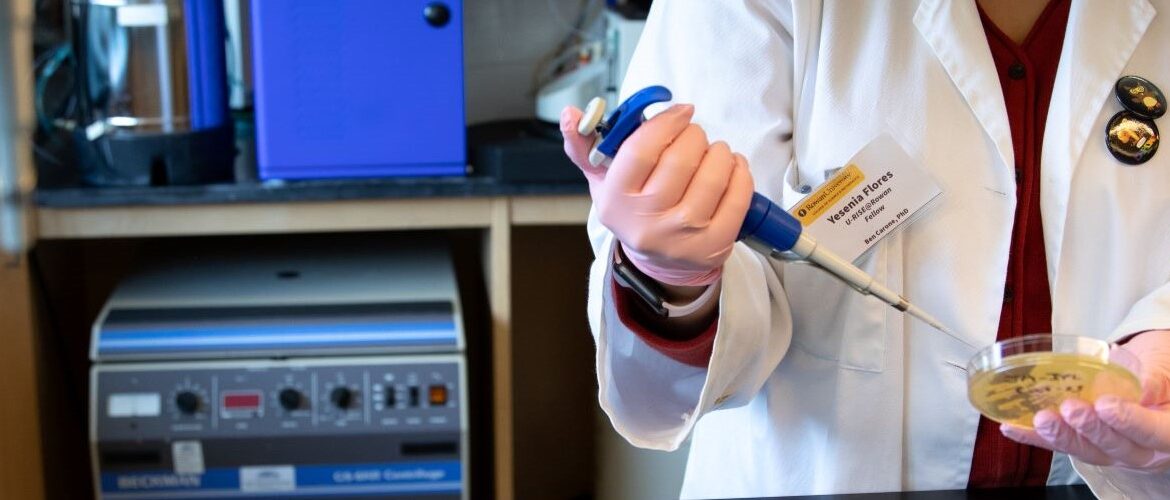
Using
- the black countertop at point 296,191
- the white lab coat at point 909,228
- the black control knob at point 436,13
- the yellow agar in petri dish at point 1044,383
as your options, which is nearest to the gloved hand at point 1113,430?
the yellow agar in petri dish at point 1044,383

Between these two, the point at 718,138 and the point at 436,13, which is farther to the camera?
the point at 436,13

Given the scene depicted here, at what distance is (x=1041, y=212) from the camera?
104 centimetres

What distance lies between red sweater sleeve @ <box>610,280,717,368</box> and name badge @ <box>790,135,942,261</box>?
0.14 m

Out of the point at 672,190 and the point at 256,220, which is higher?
the point at 672,190

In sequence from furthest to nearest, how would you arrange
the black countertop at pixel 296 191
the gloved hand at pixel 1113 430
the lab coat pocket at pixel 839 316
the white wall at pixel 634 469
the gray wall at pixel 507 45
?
the gray wall at pixel 507 45 → the white wall at pixel 634 469 → the black countertop at pixel 296 191 → the lab coat pocket at pixel 839 316 → the gloved hand at pixel 1113 430

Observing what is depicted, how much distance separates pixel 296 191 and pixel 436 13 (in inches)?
11.6

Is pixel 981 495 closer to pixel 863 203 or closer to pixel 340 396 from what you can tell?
pixel 863 203

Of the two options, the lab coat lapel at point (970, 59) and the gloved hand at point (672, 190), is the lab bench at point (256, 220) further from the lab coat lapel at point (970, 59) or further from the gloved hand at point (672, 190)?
the gloved hand at point (672, 190)

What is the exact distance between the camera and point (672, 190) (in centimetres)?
82

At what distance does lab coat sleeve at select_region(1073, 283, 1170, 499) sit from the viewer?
3.10 feet

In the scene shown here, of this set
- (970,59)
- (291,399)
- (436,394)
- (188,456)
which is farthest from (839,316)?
(188,456)

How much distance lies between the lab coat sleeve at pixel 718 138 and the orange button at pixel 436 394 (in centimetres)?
63

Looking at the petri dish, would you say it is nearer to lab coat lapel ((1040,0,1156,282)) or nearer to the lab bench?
lab coat lapel ((1040,0,1156,282))

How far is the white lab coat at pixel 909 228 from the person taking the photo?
103cm
